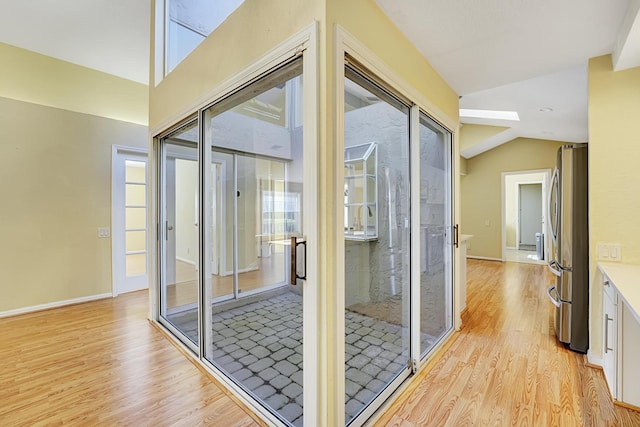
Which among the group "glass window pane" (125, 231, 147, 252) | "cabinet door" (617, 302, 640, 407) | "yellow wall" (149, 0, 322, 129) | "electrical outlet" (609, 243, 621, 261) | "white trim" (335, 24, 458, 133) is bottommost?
"cabinet door" (617, 302, 640, 407)

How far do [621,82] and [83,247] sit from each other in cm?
606

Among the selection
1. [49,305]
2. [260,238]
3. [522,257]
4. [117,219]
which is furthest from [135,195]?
[522,257]

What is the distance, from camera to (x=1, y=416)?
5.59ft

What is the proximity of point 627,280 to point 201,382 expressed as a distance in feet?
9.52

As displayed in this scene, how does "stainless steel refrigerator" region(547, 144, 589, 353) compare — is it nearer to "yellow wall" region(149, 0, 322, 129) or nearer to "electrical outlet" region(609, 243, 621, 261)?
"electrical outlet" region(609, 243, 621, 261)

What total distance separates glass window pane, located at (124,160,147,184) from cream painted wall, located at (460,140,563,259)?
7206mm

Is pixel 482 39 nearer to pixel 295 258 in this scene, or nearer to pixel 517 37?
pixel 517 37

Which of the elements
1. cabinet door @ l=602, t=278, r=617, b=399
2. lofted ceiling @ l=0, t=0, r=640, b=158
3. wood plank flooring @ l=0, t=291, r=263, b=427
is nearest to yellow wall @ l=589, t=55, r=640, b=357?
lofted ceiling @ l=0, t=0, r=640, b=158

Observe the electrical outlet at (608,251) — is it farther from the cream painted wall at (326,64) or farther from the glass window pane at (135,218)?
the glass window pane at (135,218)

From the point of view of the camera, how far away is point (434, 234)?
2619 mm

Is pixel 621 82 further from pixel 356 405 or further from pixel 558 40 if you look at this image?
pixel 356 405

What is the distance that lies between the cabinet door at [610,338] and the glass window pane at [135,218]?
5477 mm

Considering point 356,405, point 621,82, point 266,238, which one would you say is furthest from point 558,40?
point 266,238

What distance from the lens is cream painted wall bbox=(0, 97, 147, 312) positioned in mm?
3375
